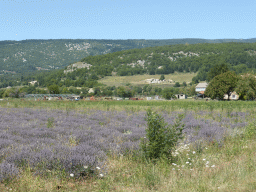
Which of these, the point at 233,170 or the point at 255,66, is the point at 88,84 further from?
the point at 233,170

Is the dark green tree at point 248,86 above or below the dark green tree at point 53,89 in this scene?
above

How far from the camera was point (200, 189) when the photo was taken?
4.64m

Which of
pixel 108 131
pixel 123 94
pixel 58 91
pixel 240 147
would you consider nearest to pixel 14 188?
pixel 108 131

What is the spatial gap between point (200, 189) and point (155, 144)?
2.04m

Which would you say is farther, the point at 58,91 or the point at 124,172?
the point at 58,91

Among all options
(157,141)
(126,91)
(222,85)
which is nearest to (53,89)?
(126,91)

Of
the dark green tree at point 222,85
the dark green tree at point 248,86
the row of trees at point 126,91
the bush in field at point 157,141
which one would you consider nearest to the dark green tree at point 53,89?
the row of trees at point 126,91

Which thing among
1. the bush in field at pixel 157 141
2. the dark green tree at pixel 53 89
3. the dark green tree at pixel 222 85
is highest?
the bush in field at pixel 157 141

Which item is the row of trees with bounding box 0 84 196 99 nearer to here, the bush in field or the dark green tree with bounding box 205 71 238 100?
the dark green tree with bounding box 205 71 238 100

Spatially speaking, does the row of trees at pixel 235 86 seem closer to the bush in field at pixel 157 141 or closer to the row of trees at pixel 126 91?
the row of trees at pixel 126 91

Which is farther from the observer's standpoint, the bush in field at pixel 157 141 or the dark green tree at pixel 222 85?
the dark green tree at pixel 222 85

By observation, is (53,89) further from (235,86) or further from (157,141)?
(157,141)

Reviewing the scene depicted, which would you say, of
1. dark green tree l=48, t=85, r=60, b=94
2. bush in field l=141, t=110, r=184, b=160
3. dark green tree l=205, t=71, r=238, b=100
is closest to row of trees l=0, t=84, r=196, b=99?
dark green tree l=48, t=85, r=60, b=94

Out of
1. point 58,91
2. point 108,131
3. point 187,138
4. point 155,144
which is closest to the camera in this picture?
point 155,144
